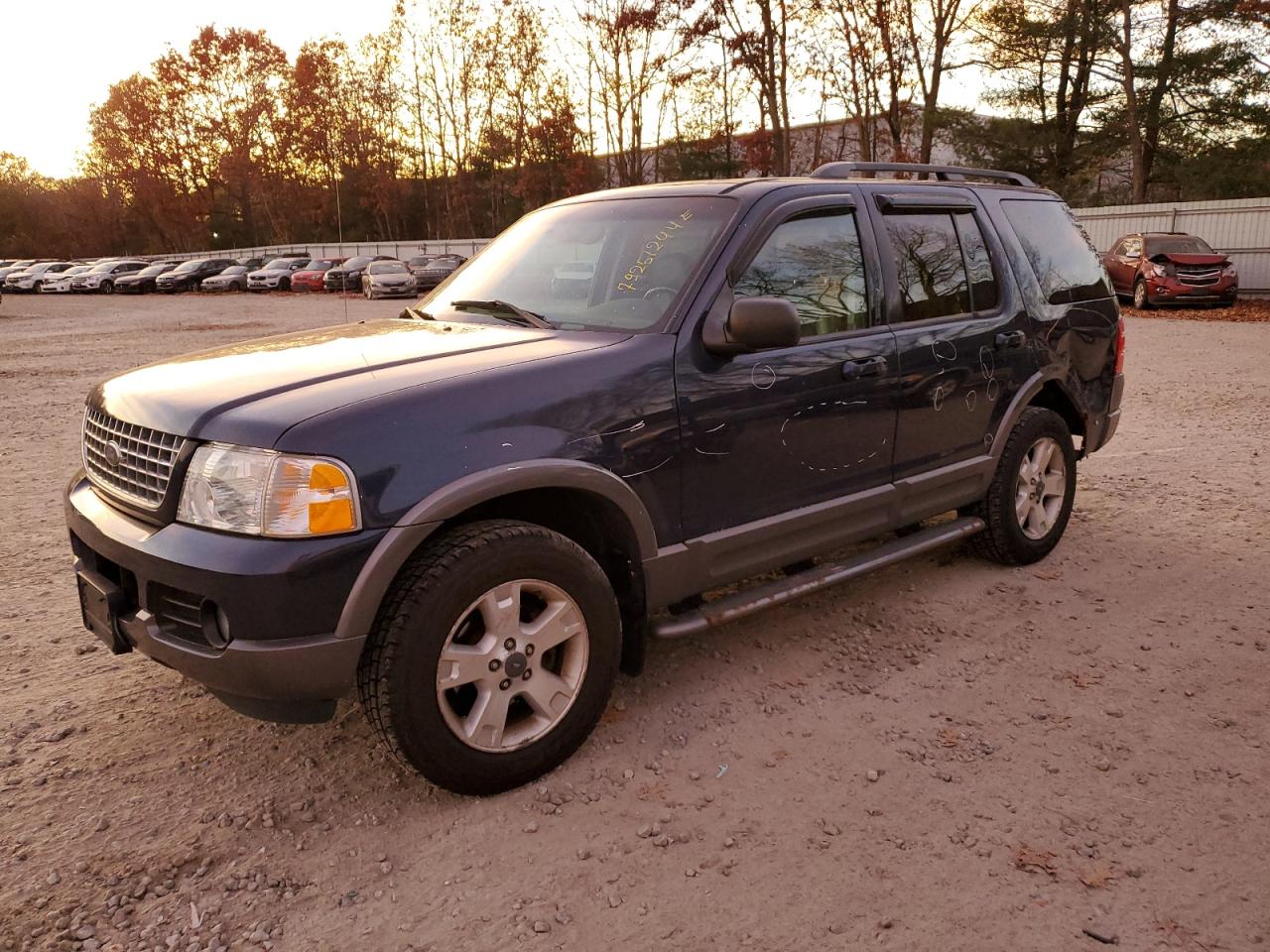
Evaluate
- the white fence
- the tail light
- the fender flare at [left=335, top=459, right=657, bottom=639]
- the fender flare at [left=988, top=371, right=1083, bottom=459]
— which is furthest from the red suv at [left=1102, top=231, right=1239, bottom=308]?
the fender flare at [left=335, top=459, right=657, bottom=639]

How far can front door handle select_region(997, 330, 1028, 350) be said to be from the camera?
480 centimetres

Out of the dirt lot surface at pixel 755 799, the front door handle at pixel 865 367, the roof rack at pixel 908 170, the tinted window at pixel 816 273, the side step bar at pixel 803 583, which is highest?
the roof rack at pixel 908 170

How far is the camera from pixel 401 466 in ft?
9.34

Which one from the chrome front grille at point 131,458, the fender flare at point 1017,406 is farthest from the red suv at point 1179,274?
the chrome front grille at point 131,458

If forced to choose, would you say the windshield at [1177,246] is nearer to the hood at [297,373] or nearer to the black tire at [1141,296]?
the black tire at [1141,296]

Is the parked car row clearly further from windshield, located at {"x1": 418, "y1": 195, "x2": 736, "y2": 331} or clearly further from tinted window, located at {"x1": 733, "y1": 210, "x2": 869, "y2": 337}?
tinted window, located at {"x1": 733, "y1": 210, "x2": 869, "y2": 337}

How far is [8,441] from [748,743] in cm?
819

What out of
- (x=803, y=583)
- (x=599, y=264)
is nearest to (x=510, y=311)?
(x=599, y=264)

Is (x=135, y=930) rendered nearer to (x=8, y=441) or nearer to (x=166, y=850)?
(x=166, y=850)

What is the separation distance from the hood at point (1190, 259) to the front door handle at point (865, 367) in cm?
1991

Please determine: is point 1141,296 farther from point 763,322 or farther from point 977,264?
point 763,322

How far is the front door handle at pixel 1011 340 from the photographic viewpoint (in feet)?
15.8

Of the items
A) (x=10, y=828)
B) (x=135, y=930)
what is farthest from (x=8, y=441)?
(x=135, y=930)

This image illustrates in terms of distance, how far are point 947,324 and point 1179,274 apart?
1925cm
